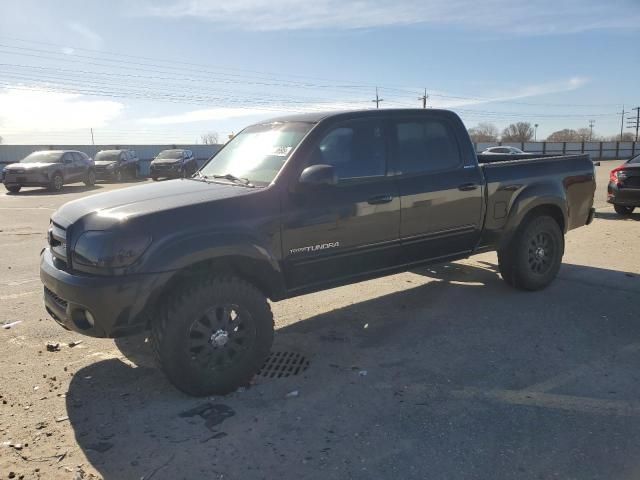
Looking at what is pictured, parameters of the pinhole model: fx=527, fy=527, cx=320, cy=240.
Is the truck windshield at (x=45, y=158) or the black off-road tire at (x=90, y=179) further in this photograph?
the black off-road tire at (x=90, y=179)

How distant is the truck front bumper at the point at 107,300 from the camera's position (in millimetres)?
3303

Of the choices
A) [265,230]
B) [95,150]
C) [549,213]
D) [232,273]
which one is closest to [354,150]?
[265,230]

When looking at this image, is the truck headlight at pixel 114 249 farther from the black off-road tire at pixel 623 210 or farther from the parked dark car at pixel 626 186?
the black off-road tire at pixel 623 210

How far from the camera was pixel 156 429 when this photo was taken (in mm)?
3258

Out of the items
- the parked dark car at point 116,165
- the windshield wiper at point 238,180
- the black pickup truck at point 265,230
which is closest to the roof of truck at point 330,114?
the black pickup truck at point 265,230

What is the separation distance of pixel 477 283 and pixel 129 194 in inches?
163

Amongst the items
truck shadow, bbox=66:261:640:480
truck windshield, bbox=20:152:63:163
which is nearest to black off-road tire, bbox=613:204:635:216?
truck shadow, bbox=66:261:640:480

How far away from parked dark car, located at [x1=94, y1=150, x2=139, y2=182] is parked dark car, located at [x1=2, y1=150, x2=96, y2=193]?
3.50 metres

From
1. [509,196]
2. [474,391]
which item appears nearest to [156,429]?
[474,391]

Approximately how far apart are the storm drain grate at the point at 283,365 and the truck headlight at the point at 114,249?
1.37m

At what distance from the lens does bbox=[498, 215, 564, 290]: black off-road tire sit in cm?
569

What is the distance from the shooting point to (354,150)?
4457 millimetres

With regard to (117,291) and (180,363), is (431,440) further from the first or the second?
(117,291)

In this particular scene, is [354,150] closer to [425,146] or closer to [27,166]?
[425,146]
